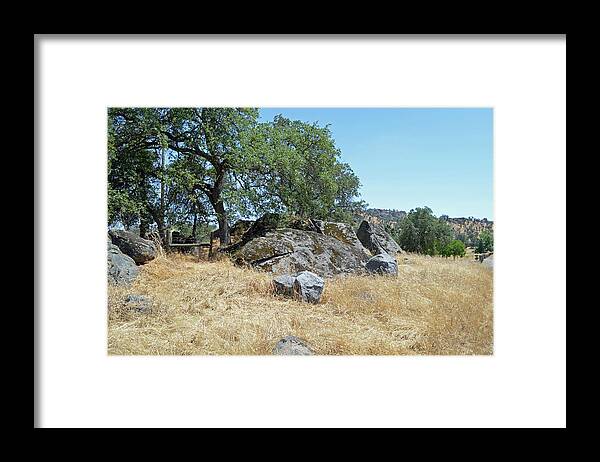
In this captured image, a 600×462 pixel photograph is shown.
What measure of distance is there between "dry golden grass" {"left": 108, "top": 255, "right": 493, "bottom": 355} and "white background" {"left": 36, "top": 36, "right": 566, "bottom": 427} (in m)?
0.34

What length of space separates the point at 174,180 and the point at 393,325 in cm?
338

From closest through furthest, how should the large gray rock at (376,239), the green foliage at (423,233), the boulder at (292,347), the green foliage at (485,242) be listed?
the boulder at (292,347) → the green foliage at (485,242) → the green foliage at (423,233) → the large gray rock at (376,239)

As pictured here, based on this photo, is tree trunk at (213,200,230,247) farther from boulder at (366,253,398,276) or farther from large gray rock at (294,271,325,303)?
boulder at (366,253,398,276)

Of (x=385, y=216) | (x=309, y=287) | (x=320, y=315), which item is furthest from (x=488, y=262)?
(x=309, y=287)

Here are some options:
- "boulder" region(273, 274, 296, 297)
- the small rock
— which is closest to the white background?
the small rock

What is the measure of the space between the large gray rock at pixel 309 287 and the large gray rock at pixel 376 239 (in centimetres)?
100

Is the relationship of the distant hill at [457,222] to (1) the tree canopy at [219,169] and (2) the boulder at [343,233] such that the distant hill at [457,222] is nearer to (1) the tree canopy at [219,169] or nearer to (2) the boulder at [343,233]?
(1) the tree canopy at [219,169]

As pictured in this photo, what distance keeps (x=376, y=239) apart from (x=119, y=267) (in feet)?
10.1

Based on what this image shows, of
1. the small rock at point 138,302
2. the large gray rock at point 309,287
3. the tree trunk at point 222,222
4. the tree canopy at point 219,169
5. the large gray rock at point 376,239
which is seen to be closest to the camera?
the small rock at point 138,302
